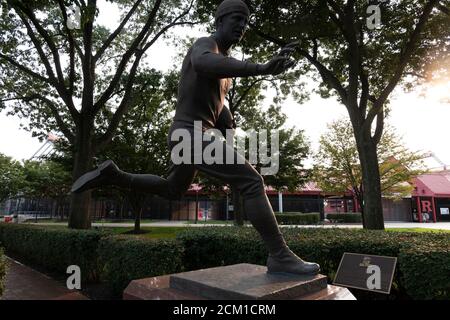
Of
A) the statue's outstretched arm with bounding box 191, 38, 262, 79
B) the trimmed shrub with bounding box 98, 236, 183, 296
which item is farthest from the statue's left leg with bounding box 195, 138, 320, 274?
the trimmed shrub with bounding box 98, 236, 183, 296

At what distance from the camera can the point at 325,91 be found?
14961mm

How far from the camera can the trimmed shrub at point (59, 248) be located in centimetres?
720

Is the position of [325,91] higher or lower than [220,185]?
higher

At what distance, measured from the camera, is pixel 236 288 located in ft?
7.61

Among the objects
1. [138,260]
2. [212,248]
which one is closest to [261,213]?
[138,260]

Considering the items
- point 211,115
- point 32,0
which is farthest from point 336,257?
point 32,0

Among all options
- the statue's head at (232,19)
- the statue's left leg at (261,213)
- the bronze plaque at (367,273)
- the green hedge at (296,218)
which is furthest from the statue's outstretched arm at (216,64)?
the green hedge at (296,218)

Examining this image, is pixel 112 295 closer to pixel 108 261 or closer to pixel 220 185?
pixel 108 261

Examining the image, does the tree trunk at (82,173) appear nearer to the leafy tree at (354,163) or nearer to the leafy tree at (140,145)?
the leafy tree at (140,145)

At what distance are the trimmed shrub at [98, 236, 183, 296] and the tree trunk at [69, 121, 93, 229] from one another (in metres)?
4.83

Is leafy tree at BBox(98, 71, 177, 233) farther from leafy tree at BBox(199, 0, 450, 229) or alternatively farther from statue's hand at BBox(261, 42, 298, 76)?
statue's hand at BBox(261, 42, 298, 76)

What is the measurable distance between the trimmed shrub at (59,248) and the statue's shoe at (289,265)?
552 cm

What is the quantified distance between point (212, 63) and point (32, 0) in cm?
809

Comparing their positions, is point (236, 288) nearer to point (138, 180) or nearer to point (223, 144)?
point (223, 144)
